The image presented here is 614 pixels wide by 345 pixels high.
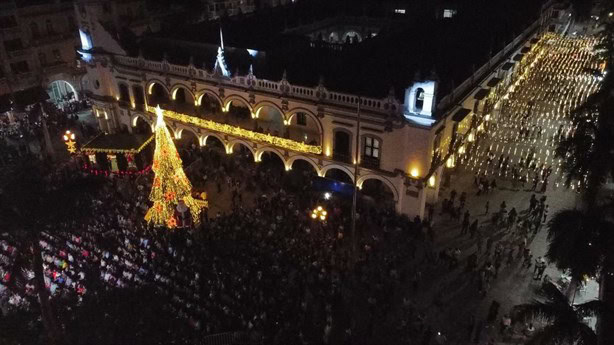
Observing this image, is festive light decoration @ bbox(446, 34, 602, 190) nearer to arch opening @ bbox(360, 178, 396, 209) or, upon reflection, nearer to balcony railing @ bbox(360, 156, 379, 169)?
arch opening @ bbox(360, 178, 396, 209)

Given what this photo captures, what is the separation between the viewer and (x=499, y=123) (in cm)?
4462

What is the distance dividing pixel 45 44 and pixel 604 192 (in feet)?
178

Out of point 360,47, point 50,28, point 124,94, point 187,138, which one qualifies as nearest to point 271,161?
point 187,138

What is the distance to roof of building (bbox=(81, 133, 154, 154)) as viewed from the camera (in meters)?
37.9

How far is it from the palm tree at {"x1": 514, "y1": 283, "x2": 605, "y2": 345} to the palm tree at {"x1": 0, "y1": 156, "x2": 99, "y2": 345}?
18.3m

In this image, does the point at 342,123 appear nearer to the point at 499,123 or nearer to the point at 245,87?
the point at 245,87

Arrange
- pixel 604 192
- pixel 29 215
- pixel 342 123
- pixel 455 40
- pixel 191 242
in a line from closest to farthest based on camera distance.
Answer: pixel 29 215 < pixel 191 242 < pixel 342 123 < pixel 604 192 < pixel 455 40

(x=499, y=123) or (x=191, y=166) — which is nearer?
(x=191, y=166)

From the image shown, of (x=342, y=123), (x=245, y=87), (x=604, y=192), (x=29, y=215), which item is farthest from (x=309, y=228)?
(x=604, y=192)

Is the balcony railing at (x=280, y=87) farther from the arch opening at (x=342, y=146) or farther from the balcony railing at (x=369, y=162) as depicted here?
the balcony railing at (x=369, y=162)

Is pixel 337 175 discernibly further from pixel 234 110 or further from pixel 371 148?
pixel 234 110

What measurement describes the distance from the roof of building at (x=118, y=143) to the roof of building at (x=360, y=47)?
7559mm

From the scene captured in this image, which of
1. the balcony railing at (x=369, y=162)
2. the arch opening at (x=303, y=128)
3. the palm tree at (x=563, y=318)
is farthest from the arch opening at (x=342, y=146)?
the palm tree at (x=563, y=318)

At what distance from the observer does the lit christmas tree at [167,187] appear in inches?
1085
